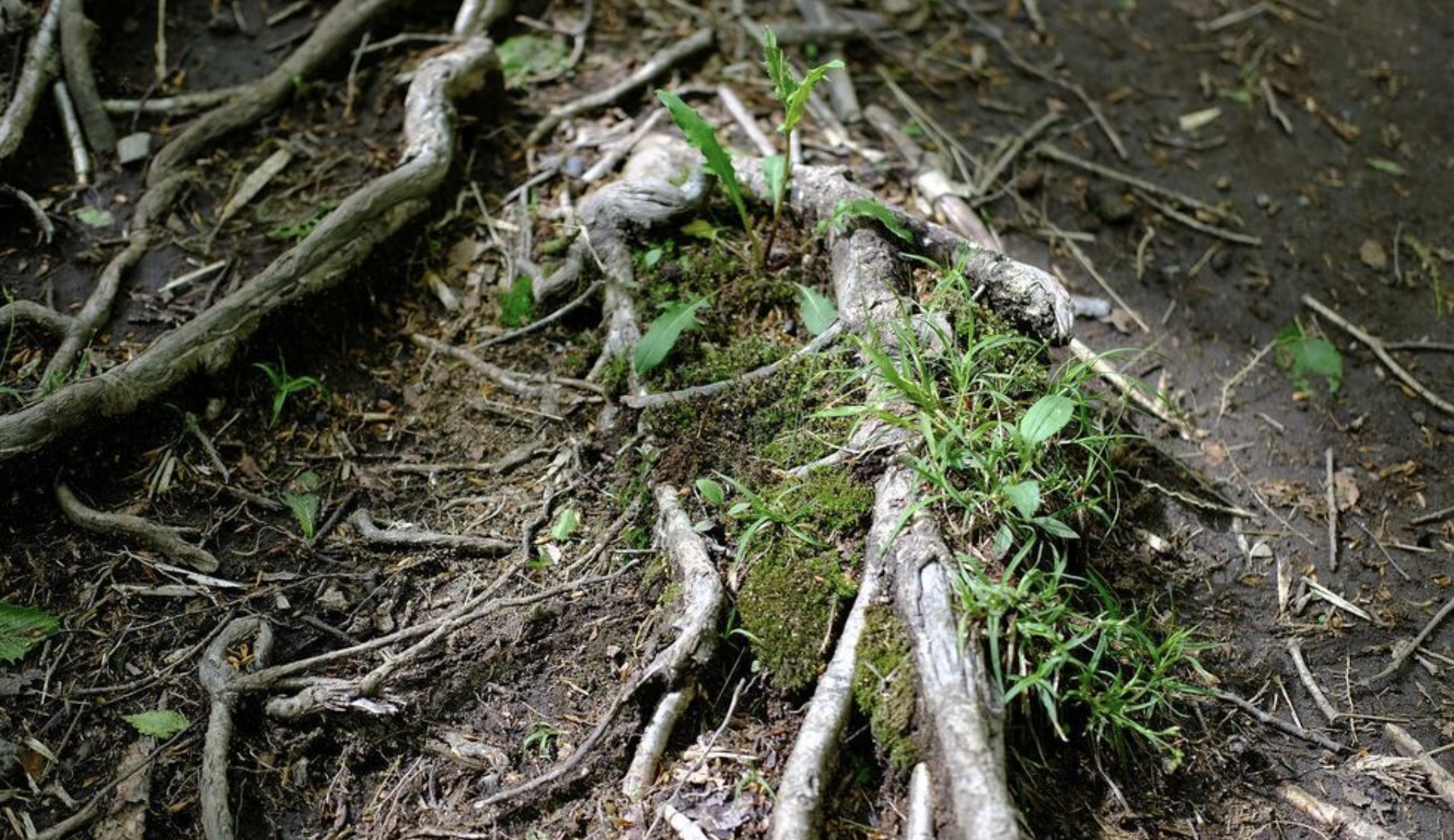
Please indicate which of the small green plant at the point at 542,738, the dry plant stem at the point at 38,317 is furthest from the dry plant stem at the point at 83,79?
the small green plant at the point at 542,738

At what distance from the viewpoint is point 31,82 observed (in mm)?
4254

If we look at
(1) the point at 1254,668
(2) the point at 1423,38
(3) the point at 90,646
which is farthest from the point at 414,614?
(2) the point at 1423,38

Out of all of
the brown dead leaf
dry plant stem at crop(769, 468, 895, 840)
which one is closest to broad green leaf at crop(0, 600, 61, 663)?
dry plant stem at crop(769, 468, 895, 840)

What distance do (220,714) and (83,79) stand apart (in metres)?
2.96

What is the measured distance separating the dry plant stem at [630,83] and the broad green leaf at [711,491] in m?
2.14

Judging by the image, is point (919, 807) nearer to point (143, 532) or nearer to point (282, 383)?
point (143, 532)

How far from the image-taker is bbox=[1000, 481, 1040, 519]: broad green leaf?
2.87 metres

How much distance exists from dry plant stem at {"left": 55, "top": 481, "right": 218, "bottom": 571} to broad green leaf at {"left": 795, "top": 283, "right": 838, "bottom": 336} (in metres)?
2.01

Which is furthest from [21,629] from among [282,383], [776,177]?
[776,177]

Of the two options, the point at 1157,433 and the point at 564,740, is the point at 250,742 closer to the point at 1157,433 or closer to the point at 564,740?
the point at 564,740

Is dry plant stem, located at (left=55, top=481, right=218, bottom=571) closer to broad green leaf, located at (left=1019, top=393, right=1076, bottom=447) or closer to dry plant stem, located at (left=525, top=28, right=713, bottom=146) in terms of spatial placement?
dry plant stem, located at (left=525, top=28, right=713, bottom=146)

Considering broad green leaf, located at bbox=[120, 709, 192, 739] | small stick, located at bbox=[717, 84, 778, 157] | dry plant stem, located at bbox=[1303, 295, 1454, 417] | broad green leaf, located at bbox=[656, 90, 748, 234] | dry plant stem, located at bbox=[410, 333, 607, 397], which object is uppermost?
broad green leaf, located at bbox=[656, 90, 748, 234]

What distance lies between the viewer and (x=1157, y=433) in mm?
3910

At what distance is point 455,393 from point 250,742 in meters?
1.36
